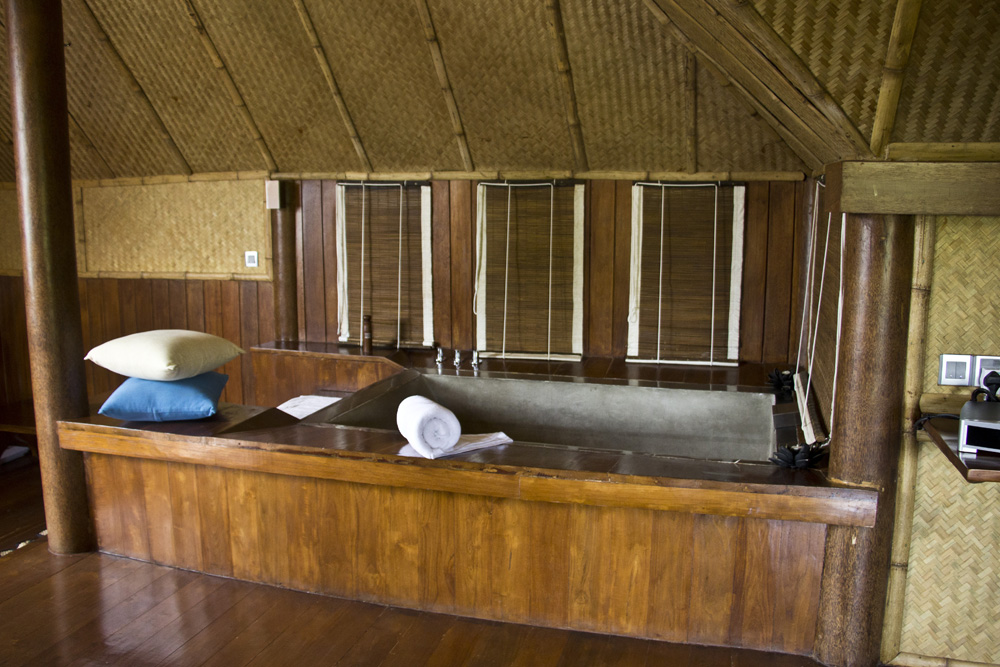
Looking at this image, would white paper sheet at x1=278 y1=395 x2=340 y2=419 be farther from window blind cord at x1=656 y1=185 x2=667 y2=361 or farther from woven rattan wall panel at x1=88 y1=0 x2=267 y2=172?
window blind cord at x1=656 y1=185 x2=667 y2=361

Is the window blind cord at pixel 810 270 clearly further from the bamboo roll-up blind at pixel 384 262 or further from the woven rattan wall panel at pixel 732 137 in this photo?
the bamboo roll-up blind at pixel 384 262

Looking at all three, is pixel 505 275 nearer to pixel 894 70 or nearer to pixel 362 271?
pixel 362 271

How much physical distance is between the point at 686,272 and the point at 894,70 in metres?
2.66

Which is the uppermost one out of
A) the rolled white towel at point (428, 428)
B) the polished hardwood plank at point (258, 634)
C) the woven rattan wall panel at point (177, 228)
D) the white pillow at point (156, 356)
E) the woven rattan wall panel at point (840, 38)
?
the woven rattan wall panel at point (840, 38)

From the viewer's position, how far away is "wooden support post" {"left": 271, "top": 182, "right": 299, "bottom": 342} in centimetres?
500

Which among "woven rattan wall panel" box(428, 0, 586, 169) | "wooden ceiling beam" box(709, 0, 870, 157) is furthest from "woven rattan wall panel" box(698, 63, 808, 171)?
"wooden ceiling beam" box(709, 0, 870, 157)

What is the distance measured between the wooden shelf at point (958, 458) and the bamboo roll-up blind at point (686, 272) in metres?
2.33

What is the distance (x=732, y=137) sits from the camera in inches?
159

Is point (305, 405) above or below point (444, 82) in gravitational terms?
below

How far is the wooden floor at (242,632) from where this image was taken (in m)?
2.24

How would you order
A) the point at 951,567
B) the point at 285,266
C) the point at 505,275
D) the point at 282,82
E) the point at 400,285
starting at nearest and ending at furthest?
the point at 951,567
the point at 282,82
the point at 505,275
the point at 400,285
the point at 285,266

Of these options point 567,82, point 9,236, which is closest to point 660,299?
point 567,82

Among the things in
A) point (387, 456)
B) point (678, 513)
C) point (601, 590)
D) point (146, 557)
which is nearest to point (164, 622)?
point (146, 557)

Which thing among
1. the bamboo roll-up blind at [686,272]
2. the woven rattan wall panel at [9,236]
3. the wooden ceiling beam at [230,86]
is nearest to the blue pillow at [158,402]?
the wooden ceiling beam at [230,86]
